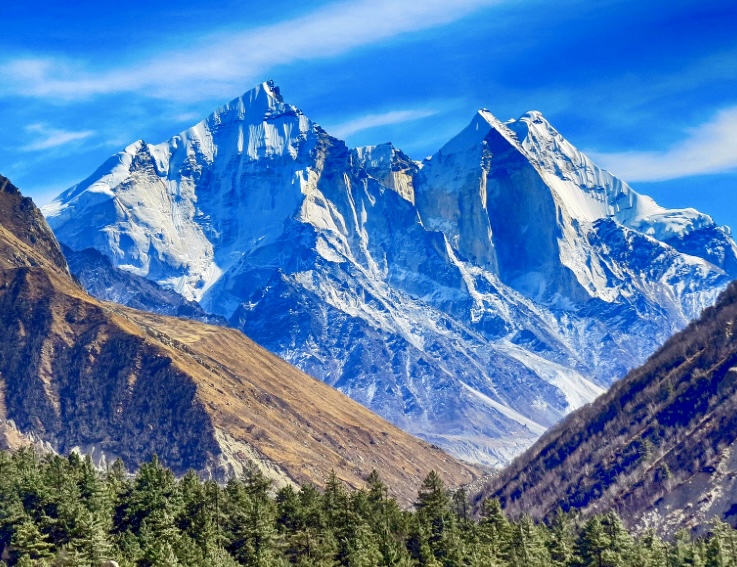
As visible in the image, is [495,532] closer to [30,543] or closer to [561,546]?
[561,546]

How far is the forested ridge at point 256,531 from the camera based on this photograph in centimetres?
13712

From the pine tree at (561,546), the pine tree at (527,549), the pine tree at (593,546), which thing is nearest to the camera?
the pine tree at (527,549)

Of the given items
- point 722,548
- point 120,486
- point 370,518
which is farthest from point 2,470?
point 722,548

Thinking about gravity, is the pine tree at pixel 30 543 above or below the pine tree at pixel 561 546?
below

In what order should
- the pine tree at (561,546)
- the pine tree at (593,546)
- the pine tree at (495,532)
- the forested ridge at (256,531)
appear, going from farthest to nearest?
the pine tree at (561,546), the pine tree at (593,546), the pine tree at (495,532), the forested ridge at (256,531)

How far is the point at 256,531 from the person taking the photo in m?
147

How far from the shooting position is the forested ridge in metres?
137

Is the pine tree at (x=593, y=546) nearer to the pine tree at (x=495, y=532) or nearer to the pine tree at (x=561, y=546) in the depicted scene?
the pine tree at (x=561, y=546)

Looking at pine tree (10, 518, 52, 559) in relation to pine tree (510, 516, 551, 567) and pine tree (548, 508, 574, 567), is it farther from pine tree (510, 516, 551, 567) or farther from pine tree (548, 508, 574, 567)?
pine tree (548, 508, 574, 567)

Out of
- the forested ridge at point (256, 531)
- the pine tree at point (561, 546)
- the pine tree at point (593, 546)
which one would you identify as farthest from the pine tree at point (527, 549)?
the pine tree at point (593, 546)

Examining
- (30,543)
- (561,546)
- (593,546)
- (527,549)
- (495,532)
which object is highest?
(495,532)

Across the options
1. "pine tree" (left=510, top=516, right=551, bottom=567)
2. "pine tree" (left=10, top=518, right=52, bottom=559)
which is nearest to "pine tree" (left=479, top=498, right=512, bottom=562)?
"pine tree" (left=510, top=516, right=551, bottom=567)

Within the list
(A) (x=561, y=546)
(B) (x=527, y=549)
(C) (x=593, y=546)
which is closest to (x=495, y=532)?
(B) (x=527, y=549)

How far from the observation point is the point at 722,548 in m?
170
